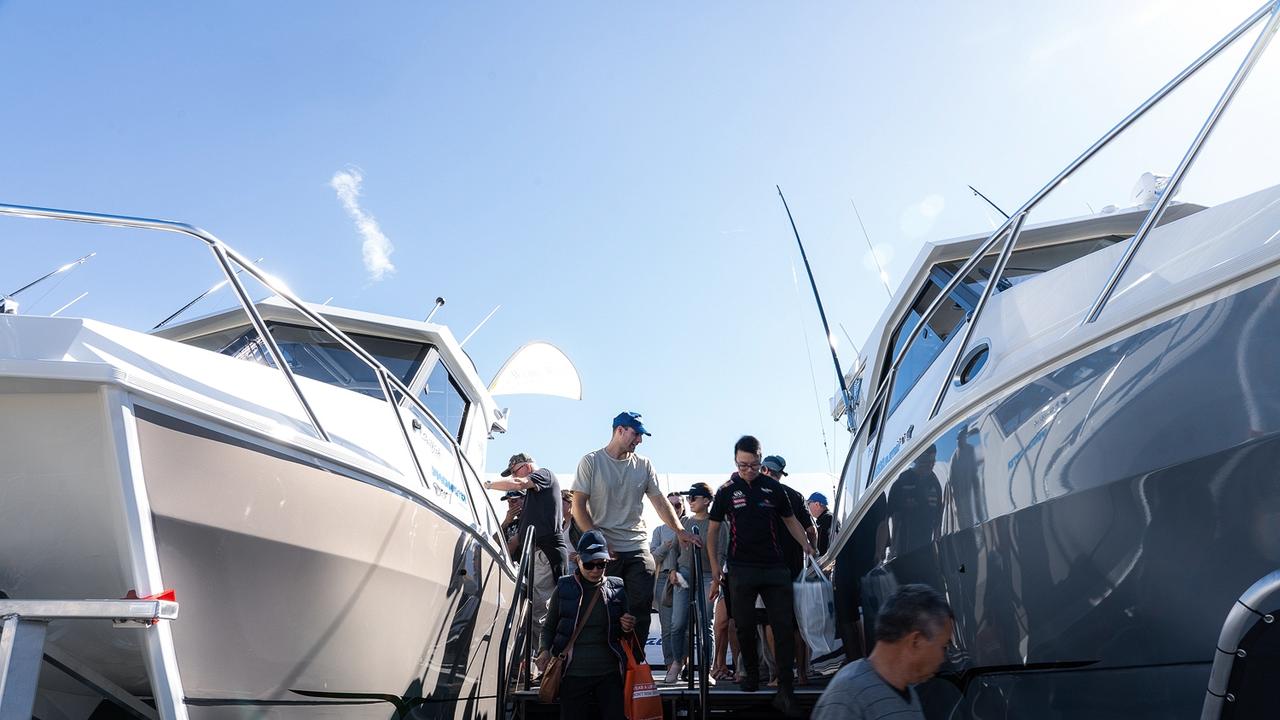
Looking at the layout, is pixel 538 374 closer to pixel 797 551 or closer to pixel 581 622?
pixel 797 551

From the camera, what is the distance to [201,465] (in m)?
3.05

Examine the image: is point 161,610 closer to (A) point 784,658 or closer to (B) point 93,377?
(B) point 93,377

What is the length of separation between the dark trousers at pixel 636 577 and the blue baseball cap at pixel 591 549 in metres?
0.55

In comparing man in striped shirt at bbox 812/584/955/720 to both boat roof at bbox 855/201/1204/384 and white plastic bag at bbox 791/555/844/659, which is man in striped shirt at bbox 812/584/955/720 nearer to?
white plastic bag at bbox 791/555/844/659

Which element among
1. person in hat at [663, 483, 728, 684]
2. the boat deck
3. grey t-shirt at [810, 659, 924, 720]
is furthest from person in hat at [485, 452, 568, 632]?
grey t-shirt at [810, 659, 924, 720]

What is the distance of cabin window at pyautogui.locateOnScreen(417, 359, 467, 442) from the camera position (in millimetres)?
6269

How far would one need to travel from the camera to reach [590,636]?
4500 mm

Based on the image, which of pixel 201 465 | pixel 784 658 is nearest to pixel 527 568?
pixel 784 658

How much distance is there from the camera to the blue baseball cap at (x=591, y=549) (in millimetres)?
4559

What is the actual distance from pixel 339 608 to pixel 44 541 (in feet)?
3.66

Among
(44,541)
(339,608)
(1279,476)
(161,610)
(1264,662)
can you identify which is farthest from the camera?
(339,608)

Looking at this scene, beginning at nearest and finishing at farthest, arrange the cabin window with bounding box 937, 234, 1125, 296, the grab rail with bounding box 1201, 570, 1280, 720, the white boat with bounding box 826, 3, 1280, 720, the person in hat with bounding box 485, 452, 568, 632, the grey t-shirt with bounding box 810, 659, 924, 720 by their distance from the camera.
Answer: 1. the grab rail with bounding box 1201, 570, 1280, 720
2. the white boat with bounding box 826, 3, 1280, 720
3. the grey t-shirt with bounding box 810, 659, 924, 720
4. the cabin window with bounding box 937, 234, 1125, 296
5. the person in hat with bounding box 485, 452, 568, 632

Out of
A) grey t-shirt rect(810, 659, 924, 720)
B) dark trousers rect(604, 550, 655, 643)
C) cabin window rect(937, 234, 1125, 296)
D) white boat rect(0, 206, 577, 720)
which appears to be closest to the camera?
grey t-shirt rect(810, 659, 924, 720)

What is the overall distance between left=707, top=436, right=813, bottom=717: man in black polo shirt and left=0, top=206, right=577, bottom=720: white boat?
1.69 m
